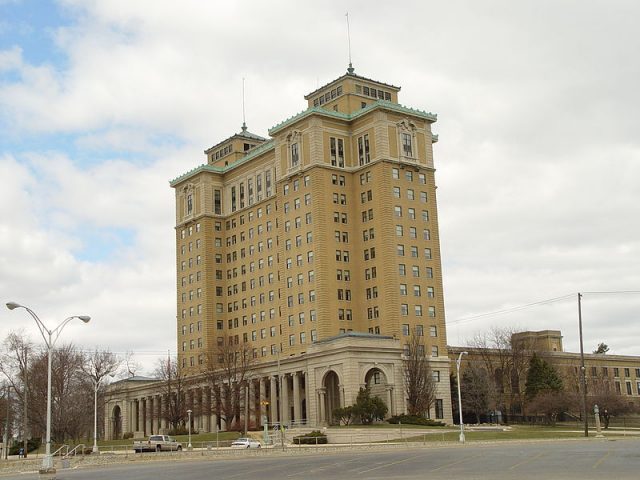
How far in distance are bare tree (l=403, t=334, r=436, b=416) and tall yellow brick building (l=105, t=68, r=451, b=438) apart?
141 cm

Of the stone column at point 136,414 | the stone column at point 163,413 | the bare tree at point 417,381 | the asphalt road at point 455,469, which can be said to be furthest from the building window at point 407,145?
the stone column at point 136,414

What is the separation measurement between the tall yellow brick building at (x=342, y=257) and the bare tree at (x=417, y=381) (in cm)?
141

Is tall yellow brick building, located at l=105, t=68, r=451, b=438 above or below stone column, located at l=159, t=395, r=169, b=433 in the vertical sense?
above

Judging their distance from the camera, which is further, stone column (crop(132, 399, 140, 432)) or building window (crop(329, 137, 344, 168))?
stone column (crop(132, 399, 140, 432))

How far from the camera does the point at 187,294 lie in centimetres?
14538

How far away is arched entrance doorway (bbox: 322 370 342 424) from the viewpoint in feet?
361

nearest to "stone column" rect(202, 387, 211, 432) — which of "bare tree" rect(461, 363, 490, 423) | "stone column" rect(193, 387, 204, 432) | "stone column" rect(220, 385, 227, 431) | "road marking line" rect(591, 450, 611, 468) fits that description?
"stone column" rect(193, 387, 204, 432)

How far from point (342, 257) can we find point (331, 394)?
1875 cm

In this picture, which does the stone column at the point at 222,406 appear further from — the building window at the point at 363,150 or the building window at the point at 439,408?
the building window at the point at 363,150

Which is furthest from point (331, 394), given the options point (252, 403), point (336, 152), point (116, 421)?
point (116, 421)

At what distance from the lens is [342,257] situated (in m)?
117

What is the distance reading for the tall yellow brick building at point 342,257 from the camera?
355ft

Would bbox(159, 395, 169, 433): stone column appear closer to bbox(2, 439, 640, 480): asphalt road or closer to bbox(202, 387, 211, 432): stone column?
bbox(202, 387, 211, 432): stone column

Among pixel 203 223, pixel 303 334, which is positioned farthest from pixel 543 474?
pixel 203 223
